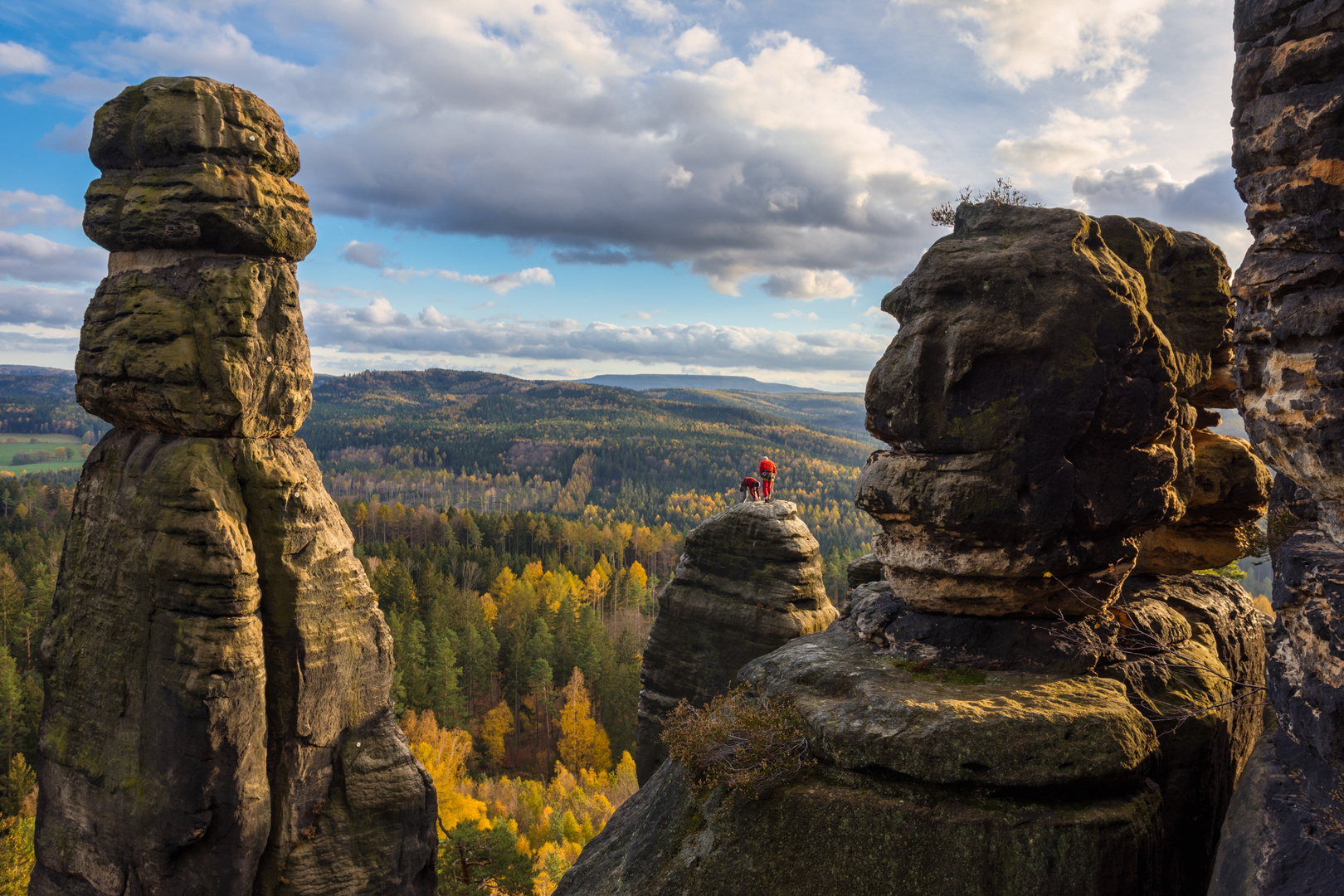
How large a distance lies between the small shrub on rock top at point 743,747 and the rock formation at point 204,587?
7814 millimetres

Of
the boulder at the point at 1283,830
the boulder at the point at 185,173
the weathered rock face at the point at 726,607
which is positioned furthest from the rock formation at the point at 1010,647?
the boulder at the point at 185,173

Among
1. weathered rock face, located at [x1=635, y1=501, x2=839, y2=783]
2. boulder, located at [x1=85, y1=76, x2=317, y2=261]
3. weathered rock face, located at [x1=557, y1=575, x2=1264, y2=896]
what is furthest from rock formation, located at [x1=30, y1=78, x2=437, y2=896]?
weathered rock face, located at [x1=635, y1=501, x2=839, y2=783]

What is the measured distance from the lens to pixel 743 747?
12.9 meters

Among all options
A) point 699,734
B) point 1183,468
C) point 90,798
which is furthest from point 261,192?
point 1183,468

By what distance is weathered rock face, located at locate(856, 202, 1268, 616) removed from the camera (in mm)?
13297

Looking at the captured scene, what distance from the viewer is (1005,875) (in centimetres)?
1100

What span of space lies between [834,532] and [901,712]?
611ft

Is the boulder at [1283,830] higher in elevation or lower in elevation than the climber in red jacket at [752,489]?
lower

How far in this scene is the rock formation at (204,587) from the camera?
14.9 meters

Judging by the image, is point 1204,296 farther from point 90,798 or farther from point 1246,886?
point 90,798

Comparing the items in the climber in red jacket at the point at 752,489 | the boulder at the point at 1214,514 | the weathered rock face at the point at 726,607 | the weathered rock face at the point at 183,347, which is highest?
the weathered rock face at the point at 183,347

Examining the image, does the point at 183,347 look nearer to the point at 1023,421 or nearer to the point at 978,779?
the point at 1023,421

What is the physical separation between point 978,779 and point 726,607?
14.2 metres

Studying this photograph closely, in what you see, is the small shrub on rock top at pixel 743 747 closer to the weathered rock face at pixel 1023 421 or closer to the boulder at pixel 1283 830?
the weathered rock face at pixel 1023 421
